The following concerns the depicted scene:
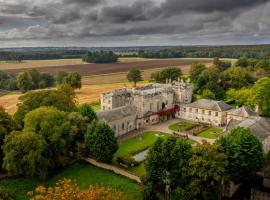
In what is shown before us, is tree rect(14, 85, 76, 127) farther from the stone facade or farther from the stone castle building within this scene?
the stone facade

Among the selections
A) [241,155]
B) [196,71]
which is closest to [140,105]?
[241,155]

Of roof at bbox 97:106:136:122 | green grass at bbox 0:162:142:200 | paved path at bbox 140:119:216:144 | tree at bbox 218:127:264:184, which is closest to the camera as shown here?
tree at bbox 218:127:264:184

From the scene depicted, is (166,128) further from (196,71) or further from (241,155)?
(196,71)

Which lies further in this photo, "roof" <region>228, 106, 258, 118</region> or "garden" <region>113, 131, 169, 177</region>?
"roof" <region>228, 106, 258, 118</region>

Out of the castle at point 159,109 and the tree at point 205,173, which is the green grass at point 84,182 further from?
the castle at point 159,109

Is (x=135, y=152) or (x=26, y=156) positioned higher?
(x=26, y=156)

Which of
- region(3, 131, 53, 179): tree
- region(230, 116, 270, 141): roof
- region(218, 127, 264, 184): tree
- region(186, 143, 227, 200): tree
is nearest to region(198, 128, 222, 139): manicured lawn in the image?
region(230, 116, 270, 141): roof
